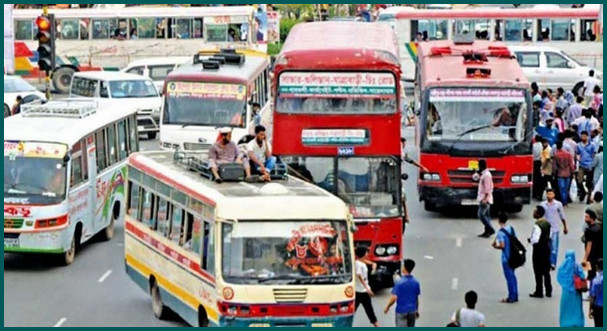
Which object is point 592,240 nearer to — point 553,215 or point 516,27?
point 553,215

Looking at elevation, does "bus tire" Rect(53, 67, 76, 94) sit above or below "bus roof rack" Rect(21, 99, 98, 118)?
below

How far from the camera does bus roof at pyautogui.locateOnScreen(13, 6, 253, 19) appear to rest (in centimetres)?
5859

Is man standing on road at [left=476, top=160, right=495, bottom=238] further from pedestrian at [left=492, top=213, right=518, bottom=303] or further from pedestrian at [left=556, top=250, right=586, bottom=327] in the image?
pedestrian at [left=556, top=250, right=586, bottom=327]

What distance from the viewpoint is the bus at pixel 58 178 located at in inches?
1016

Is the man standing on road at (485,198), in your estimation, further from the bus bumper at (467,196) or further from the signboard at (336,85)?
the signboard at (336,85)

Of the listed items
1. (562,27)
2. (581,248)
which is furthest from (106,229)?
(562,27)

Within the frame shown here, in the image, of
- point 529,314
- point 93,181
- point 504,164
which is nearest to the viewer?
point 529,314

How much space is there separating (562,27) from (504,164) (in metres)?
24.8

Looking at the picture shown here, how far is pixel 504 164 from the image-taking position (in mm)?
30516

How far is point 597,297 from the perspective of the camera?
19.7 m

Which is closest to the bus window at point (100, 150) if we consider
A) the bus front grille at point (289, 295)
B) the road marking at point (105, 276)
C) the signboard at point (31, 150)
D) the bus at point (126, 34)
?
the signboard at point (31, 150)

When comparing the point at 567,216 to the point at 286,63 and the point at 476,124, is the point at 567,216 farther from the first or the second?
the point at 286,63

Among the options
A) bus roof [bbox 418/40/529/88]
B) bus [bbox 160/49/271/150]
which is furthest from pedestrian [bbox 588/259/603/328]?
bus [bbox 160/49/271/150]

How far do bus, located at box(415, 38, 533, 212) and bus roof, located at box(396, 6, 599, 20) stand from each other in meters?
22.7
